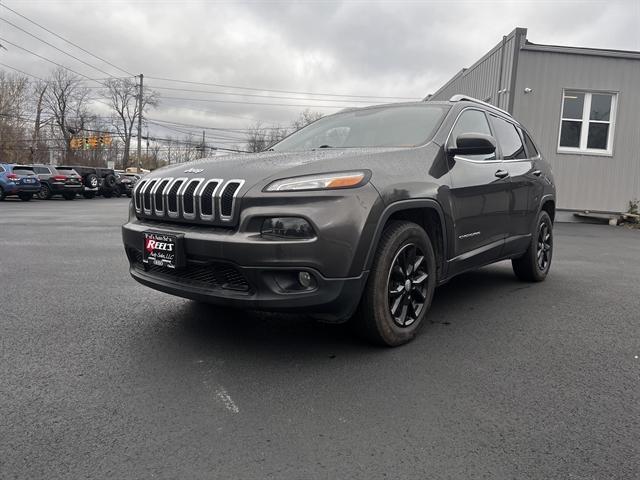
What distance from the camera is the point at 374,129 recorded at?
4.05 metres

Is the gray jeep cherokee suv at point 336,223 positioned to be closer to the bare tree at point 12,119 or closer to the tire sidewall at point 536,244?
the tire sidewall at point 536,244

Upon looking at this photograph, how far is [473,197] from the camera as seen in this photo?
390 centimetres

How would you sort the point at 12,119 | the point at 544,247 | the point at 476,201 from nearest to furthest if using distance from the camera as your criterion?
the point at 476,201, the point at 544,247, the point at 12,119

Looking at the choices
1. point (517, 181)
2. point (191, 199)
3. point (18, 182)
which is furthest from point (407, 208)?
point (18, 182)

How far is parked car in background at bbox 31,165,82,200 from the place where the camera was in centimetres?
2428

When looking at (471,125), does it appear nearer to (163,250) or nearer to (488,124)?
(488,124)

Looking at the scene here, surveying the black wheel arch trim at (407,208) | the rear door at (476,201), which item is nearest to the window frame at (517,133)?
the rear door at (476,201)

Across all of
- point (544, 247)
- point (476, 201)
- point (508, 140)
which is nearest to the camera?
point (476, 201)

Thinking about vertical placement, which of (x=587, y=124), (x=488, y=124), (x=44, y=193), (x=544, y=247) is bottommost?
(x=44, y=193)

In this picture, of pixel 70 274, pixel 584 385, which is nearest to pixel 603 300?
pixel 584 385

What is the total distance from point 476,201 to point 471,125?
0.72m

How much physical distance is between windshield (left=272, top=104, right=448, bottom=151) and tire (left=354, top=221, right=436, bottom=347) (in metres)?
0.76

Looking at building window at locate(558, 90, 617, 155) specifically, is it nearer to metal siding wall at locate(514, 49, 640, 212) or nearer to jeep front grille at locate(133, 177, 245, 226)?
metal siding wall at locate(514, 49, 640, 212)

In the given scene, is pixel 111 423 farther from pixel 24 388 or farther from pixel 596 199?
pixel 596 199
